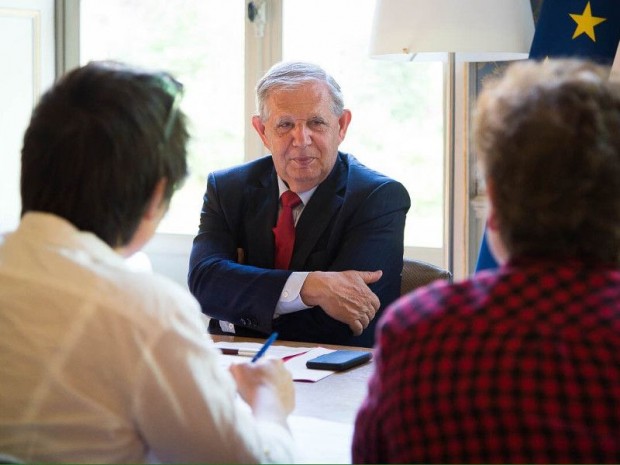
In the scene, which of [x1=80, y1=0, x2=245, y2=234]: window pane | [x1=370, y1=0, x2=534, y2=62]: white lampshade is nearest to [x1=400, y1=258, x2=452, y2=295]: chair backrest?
[x1=370, y1=0, x2=534, y2=62]: white lampshade

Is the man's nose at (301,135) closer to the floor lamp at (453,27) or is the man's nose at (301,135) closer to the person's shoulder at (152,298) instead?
the floor lamp at (453,27)

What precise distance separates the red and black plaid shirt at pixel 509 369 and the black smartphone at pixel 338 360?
2.97 ft

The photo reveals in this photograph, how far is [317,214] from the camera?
2.76m

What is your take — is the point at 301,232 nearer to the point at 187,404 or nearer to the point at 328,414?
the point at 328,414

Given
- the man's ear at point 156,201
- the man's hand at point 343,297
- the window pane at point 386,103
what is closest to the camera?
the man's ear at point 156,201

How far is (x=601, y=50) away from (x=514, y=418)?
2172mm

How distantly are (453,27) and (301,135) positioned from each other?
77cm

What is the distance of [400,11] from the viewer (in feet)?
10.8

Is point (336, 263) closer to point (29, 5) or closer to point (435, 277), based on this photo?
point (435, 277)

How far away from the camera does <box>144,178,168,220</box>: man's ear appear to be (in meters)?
1.33

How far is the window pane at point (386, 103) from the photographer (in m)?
4.09

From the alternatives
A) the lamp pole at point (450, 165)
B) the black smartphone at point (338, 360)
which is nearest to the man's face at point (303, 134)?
the black smartphone at point (338, 360)

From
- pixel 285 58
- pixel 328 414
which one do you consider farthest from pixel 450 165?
pixel 328 414

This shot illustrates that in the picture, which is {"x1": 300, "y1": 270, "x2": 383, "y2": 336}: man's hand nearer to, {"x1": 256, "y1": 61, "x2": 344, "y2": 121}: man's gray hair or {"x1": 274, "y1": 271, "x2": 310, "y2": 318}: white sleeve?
{"x1": 274, "y1": 271, "x2": 310, "y2": 318}: white sleeve
